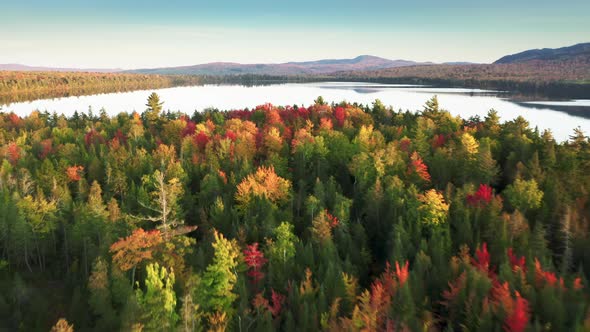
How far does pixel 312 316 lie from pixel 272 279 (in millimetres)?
9412

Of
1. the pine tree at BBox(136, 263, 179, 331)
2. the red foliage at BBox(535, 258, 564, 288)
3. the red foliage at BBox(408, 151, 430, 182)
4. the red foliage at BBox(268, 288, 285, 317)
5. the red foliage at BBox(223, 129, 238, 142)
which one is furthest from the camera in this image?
the red foliage at BBox(223, 129, 238, 142)

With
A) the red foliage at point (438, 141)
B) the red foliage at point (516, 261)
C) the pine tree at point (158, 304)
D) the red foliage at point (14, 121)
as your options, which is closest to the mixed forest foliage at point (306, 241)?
the pine tree at point (158, 304)

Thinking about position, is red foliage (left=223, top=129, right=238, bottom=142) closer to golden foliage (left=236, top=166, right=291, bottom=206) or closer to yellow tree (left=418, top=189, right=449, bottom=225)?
golden foliage (left=236, top=166, right=291, bottom=206)

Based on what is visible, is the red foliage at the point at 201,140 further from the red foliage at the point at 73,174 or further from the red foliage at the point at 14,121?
the red foliage at the point at 14,121

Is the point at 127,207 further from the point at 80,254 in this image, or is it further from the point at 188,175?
the point at 188,175

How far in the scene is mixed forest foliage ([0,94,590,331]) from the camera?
141 ft

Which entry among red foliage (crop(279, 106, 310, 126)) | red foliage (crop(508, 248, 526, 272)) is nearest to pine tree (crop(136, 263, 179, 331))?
red foliage (crop(508, 248, 526, 272))

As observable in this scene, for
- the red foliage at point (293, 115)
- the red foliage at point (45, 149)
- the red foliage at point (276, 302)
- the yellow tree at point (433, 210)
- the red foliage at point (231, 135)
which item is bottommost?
the red foliage at point (276, 302)

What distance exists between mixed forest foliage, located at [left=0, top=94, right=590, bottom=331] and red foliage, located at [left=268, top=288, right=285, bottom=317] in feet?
0.80

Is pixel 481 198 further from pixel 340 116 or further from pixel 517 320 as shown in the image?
pixel 340 116

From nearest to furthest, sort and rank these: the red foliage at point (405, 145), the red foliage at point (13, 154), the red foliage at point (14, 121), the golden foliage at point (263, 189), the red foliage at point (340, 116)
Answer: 1. the golden foliage at point (263, 189)
2. the red foliage at point (13, 154)
3. the red foliage at point (405, 145)
4. the red foliage at point (340, 116)
5. the red foliage at point (14, 121)

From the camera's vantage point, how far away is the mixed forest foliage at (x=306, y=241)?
141ft

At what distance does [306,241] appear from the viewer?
64812mm

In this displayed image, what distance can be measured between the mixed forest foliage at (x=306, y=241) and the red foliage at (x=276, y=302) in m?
0.24
